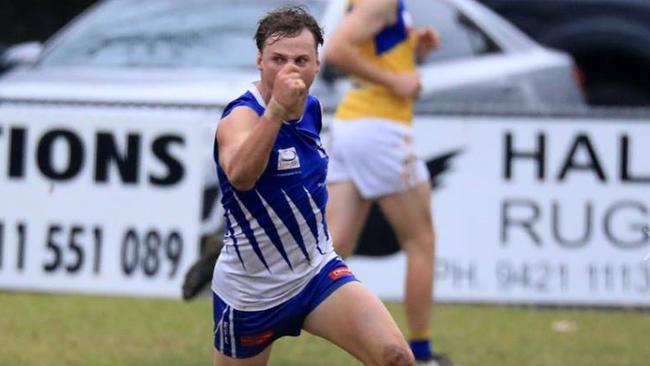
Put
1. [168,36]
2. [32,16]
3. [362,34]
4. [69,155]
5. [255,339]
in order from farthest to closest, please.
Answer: [32,16] < [168,36] < [69,155] < [362,34] < [255,339]

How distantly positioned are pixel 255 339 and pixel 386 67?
2.57 m

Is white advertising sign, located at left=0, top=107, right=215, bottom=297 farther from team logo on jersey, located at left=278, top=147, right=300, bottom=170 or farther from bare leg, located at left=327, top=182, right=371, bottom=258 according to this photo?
team logo on jersey, located at left=278, top=147, right=300, bottom=170

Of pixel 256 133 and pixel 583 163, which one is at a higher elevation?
pixel 256 133

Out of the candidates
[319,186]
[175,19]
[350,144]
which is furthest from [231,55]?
[319,186]

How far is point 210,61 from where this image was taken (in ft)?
35.8

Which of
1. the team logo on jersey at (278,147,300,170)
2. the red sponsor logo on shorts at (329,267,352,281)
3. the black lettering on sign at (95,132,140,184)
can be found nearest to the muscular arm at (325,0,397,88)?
the red sponsor logo on shorts at (329,267,352,281)

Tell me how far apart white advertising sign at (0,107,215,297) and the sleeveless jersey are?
7.73 feet

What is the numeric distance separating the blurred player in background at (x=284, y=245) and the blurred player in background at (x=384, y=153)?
6.83 feet

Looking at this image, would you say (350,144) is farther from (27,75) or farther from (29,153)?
(27,75)

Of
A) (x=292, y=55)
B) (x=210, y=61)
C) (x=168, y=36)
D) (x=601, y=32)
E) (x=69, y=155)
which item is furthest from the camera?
(x=601, y=32)

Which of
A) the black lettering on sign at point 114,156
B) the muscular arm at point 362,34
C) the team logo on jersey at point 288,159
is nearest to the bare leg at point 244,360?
the team logo on jersey at point 288,159

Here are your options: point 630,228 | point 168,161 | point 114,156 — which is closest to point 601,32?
point 630,228

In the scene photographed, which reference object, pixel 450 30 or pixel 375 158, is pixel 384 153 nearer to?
pixel 375 158

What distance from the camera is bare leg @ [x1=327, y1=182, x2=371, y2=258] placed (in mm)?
7820
